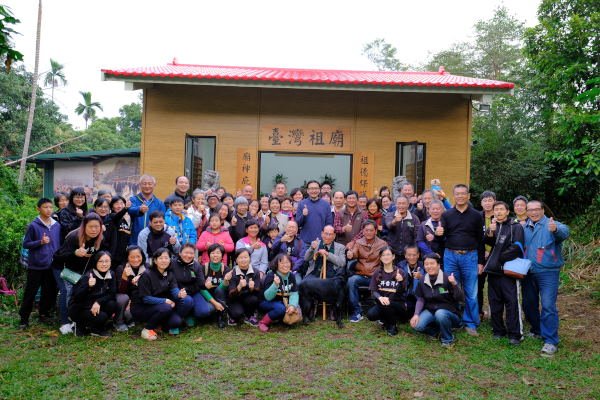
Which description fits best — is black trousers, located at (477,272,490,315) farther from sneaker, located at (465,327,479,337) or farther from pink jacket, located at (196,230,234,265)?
pink jacket, located at (196,230,234,265)

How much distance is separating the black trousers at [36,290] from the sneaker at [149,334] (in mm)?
1372

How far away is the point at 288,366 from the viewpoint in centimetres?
419

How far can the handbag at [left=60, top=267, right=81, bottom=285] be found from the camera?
16.1 ft

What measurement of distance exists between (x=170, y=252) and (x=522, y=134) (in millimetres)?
12275

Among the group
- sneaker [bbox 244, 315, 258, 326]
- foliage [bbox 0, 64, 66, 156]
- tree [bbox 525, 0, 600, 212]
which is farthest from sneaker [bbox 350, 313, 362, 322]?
foliage [bbox 0, 64, 66, 156]

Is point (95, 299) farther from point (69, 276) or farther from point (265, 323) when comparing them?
point (265, 323)

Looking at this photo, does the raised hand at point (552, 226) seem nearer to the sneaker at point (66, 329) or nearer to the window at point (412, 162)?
the window at point (412, 162)

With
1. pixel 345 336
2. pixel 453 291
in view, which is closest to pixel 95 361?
pixel 345 336

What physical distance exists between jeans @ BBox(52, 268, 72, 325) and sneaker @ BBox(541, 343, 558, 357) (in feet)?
16.8

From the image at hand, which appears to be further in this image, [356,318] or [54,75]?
[54,75]

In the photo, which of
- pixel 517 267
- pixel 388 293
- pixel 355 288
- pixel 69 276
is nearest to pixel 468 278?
A: pixel 517 267

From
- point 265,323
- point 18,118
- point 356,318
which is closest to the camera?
point 265,323

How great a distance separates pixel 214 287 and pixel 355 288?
68.7 inches

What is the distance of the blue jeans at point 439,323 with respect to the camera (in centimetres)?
478
